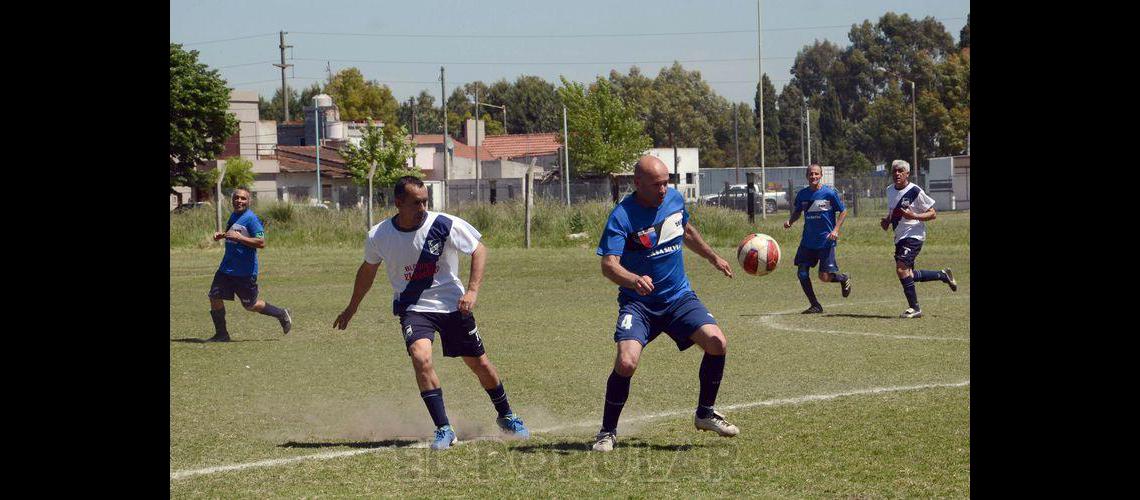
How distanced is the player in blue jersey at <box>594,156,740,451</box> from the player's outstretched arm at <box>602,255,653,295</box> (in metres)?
0.01

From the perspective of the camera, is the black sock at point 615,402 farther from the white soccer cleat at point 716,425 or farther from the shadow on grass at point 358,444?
the shadow on grass at point 358,444

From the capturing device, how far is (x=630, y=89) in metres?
120

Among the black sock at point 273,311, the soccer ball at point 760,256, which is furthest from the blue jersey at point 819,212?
the black sock at point 273,311

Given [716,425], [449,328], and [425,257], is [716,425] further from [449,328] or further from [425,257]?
[425,257]

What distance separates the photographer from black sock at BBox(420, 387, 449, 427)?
26.3 ft

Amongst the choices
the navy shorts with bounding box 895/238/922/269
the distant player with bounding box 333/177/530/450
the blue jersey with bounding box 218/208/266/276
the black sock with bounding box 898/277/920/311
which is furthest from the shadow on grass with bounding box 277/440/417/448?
the navy shorts with bounding box 895/238/922/269

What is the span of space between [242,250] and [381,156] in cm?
5702

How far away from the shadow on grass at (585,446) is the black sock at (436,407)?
0.52m

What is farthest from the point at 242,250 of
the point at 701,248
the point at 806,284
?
the point at 701,248

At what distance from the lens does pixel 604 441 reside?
769 centimetres

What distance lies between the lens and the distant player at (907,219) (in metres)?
15.9

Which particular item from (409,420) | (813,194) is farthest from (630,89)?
(409,420)

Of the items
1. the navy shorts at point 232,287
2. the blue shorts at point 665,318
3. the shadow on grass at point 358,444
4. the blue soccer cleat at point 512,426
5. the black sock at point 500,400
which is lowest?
the shadow on grass at point 358,444
